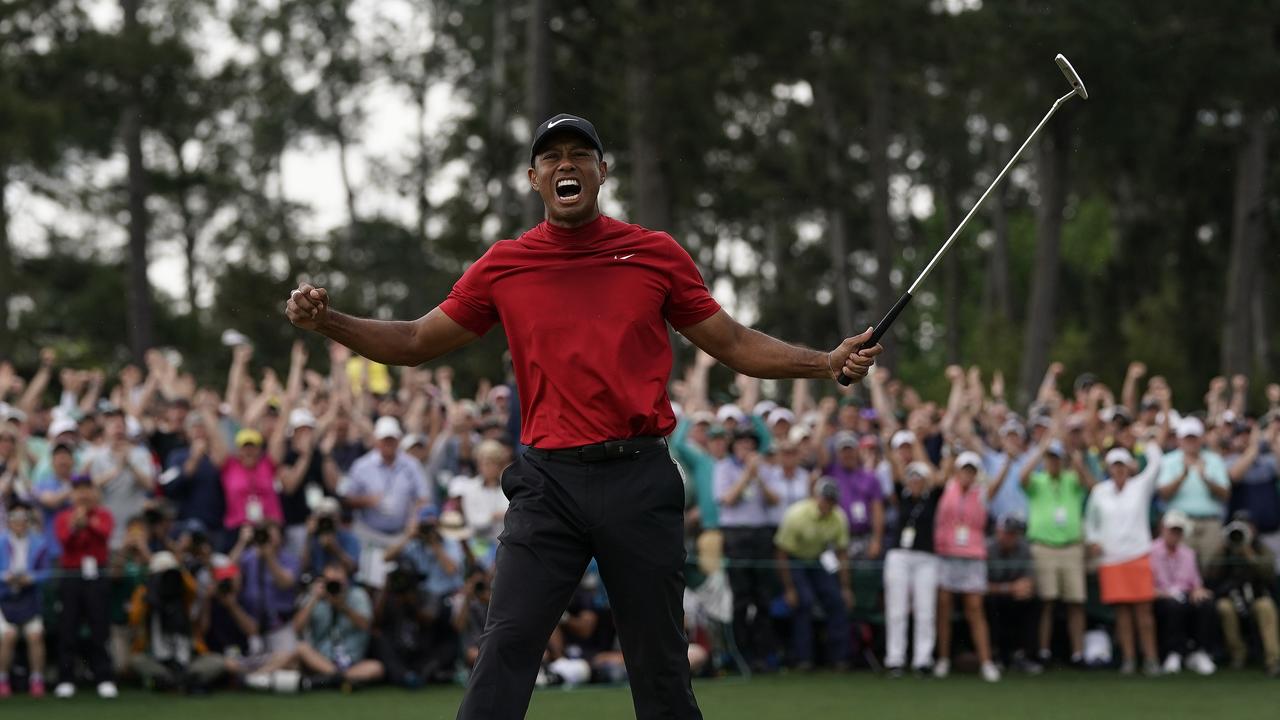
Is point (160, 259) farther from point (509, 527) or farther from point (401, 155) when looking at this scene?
point (509, 527)

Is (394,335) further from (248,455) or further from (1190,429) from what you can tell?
(1190,429)

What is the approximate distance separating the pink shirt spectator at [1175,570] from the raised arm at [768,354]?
36.0 feet

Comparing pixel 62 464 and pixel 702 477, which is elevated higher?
pixel 62 464

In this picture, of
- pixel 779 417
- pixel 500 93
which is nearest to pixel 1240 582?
pixel 779 417

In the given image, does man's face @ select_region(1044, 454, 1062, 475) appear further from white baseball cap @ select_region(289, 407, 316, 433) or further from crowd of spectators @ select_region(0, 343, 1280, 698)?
white baseball cap @ select_region(289, 407, 316, 433)

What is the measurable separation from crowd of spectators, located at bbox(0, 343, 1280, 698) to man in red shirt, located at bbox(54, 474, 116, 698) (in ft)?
0.06

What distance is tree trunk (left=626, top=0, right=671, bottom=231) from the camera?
1088 inches

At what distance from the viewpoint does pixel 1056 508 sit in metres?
16.3

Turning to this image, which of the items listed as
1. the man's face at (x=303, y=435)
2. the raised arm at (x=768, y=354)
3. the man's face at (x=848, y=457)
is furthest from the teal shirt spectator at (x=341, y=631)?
the raised arm at (x=768, y=354)

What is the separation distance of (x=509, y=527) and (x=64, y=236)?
40949mm

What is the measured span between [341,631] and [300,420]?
1931mm

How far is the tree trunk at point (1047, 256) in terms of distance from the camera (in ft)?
99.8

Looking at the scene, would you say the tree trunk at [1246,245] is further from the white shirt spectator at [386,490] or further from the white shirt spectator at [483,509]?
the white shirt spectator at [386,490]

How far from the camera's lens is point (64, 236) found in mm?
44531
